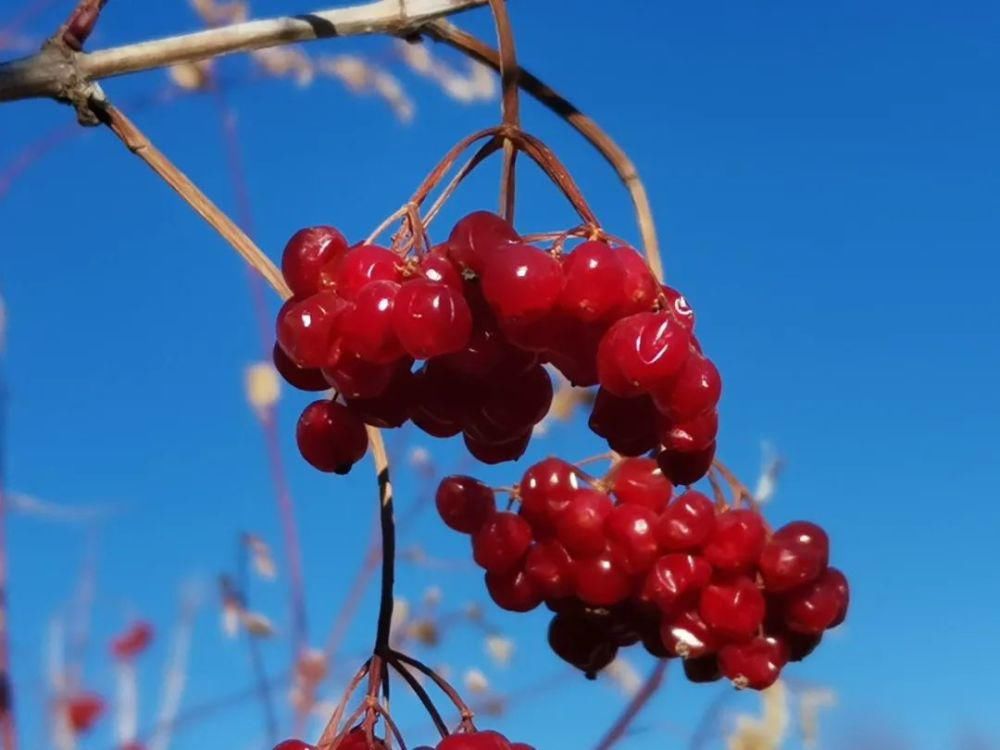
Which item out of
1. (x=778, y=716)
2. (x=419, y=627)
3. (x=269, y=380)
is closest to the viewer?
(x=778, y=716)

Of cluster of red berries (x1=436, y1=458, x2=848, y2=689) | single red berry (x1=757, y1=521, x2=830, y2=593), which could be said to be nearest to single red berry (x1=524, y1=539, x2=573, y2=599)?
cluster of red berries (x1=436, y1=458, x2=848, y2=689)

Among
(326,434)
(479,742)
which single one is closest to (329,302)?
(326,434)

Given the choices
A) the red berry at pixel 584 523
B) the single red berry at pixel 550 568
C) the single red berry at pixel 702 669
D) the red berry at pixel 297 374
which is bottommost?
the single red berry at pixel 702 669

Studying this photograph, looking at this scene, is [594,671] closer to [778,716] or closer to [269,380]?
[778,716]

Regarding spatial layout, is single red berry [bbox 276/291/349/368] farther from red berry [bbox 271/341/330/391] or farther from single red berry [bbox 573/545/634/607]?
single red berry [bbox 573/545/634/607]

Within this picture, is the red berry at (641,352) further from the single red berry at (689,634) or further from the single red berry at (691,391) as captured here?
the single red berry at (689,634)

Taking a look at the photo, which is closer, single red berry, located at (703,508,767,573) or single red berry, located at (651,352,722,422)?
single red berry, located at (651,352,722,422)

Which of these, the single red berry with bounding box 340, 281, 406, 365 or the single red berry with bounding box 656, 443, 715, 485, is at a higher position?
the single red berry with bounding box 340, 281, 406, 365

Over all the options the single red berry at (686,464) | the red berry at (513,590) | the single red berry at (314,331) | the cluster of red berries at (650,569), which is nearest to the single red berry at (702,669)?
the cluster of red berries at (650,569)
